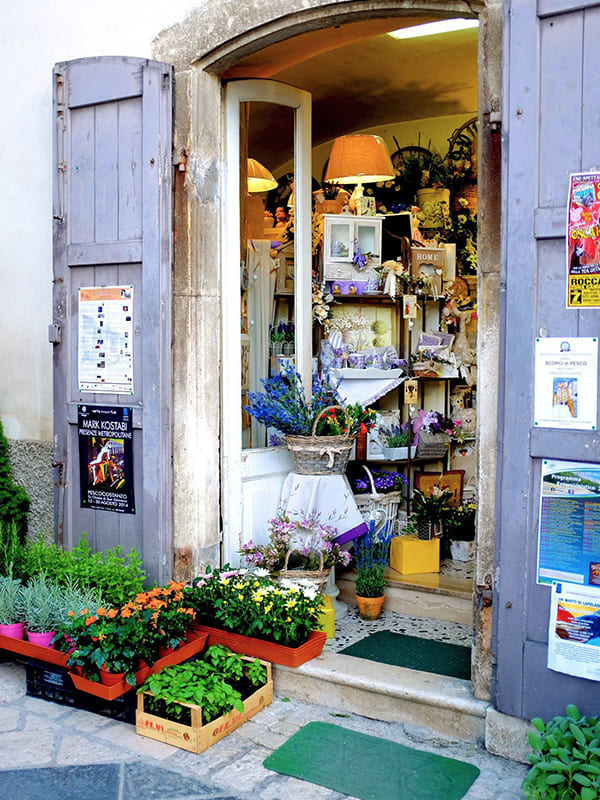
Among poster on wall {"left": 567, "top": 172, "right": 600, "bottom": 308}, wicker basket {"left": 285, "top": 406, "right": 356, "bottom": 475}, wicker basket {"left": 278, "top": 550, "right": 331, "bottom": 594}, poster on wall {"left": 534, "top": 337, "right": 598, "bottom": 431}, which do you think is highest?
poster on wall {"left": 567, "top": 172, "right": 600, "bottom": 308}

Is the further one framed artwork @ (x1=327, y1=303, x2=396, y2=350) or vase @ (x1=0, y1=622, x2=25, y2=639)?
framed artwork @ (x1=327, y1=303, x2=396, y2=350)

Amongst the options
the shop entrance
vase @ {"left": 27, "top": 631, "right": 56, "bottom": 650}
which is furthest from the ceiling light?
vase @ {"left": 27, "top": 631, "right": 56, "bottom": 650}

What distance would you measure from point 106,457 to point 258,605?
1252 millimetres

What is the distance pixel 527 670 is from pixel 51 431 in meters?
3.27

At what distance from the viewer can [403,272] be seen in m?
6.32

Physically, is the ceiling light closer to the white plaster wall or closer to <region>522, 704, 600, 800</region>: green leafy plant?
the white plaster wall

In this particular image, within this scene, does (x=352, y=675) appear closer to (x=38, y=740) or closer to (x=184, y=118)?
(x=38, y=740)

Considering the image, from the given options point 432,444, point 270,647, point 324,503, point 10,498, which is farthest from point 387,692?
point 432,444

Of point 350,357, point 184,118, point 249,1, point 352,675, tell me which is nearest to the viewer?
point 352,675

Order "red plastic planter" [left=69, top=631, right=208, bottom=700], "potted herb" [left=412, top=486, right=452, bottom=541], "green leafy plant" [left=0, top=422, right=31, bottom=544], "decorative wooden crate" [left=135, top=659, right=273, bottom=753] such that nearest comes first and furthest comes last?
"decorative wooden crate" [left=135, top=659, right=273, bottom=753], "red plastic planter" [left=69, top=631, right=208, bottom=700], "green leafy plant" [left=0, top=422, right=31, bottom=544], "potted herb" [left=412, top=486, right=452, bottom=541]

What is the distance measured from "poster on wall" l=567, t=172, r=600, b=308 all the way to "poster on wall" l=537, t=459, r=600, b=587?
654 mm

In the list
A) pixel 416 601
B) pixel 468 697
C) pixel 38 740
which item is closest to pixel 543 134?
pixel 468 697

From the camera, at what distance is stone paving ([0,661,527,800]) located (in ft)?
10.9

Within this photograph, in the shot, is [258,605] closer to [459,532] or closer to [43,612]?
[43,612]
